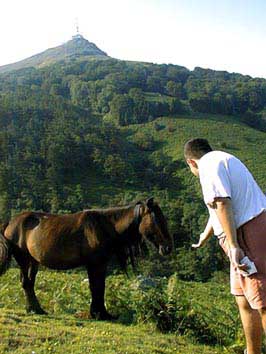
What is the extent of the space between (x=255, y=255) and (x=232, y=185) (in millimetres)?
626

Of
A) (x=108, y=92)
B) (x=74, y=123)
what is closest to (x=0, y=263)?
(x=74, y=123)

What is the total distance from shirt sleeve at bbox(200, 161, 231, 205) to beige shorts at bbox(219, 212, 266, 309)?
0.36 m

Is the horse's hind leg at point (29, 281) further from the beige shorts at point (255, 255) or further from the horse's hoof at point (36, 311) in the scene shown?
the beige shorts at point (255, 255)

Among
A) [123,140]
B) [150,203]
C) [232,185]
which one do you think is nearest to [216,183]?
[232,185]

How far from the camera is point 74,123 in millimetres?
112250

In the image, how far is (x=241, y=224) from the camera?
4.38 meters

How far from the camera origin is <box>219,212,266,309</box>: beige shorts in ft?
13.9

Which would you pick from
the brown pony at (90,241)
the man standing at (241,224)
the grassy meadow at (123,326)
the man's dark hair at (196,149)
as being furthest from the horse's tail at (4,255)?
the man standing at (241,224)

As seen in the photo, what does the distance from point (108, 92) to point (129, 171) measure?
5469 centimetres

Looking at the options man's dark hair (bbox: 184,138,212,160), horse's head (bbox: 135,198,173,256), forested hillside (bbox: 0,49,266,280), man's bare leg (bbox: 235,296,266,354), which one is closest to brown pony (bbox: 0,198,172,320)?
horse's head (bbox: 135,198,173,256)

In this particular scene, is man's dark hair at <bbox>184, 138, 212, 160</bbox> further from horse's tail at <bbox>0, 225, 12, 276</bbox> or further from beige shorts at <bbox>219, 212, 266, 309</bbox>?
horse's tail at <bbox>0, 225, 12, 276</bbox>

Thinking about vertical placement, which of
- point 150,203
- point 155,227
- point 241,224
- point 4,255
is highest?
point 241,224

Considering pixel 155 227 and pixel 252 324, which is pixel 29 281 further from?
pixel 252 324

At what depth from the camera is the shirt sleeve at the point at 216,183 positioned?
4289 millimetres
